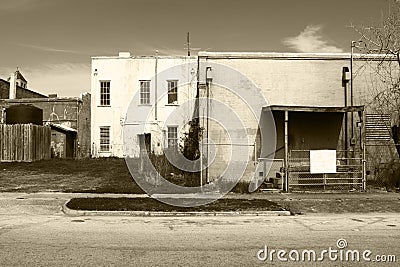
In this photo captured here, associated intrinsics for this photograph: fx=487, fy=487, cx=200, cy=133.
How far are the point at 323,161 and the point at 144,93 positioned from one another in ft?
62.5

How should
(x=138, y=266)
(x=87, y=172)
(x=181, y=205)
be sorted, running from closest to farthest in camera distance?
(x=138, y=266)
(x=181, y=205)
(x=87, y=172)

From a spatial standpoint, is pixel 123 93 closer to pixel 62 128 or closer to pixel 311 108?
pixel 62 128

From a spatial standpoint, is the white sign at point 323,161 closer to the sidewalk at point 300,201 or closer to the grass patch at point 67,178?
the sidewalk at point 300,201

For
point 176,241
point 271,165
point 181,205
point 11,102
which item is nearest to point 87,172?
point 271,165

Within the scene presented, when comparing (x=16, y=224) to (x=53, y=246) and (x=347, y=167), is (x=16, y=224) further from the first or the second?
(x=347, y=167)

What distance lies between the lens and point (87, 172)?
2417 centimetres

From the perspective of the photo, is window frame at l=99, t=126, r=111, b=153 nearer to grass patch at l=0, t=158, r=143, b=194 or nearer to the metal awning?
the metal awning

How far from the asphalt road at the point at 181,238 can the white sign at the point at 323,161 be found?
4.76m

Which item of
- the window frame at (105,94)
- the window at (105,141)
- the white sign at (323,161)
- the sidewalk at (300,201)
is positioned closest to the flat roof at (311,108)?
the white sign at (323,161)

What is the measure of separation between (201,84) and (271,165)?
4598 millimetres

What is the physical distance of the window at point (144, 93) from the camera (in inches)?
1367

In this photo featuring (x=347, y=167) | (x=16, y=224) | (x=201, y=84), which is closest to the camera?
(x=16, y=224)

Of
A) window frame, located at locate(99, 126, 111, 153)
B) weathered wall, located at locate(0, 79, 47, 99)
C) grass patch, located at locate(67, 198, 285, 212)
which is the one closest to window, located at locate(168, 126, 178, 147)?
window frame, located at locate(99, 126, 111, 153)

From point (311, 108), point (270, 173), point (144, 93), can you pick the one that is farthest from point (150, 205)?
point (144, 93)
